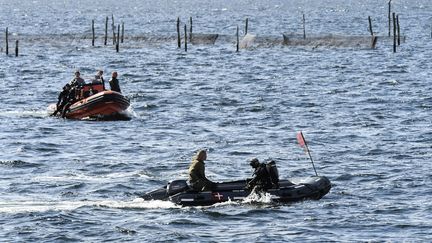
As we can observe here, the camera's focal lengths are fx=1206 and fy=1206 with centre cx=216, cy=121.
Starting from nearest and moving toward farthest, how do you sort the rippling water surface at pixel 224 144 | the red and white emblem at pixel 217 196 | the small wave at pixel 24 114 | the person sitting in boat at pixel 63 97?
the rippling water surface at pixel 224 144
the red and white emblem at pixel 217 196
the person sitting in boat at pixel 63 97
the small wave at pixel 24 114

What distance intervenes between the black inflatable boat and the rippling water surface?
0.72 ft

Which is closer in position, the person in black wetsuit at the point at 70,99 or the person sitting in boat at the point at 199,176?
the person sitting in boat at the point at 199,176

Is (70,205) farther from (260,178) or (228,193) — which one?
(260,178)

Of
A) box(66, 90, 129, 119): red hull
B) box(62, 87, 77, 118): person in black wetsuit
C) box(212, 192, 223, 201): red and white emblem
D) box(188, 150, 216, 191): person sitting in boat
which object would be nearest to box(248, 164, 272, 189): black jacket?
box(212, 192, 223, 201): red and white emblem

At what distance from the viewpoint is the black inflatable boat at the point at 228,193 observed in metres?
→ 30.1

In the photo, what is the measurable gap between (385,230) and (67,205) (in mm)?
8086

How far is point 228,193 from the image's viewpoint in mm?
30219

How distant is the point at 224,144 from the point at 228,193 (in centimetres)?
1074

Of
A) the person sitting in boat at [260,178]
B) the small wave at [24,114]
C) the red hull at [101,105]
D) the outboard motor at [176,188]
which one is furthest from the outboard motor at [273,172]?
the small wave at [24,114]

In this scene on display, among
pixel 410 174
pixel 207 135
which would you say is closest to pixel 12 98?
pixel 207 135

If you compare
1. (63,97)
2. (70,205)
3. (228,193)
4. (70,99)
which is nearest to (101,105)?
(70,99)

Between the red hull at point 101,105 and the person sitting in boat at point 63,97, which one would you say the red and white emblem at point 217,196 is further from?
the person sitting in boat at point 63,97

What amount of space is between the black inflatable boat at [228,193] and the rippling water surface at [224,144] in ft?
0.72

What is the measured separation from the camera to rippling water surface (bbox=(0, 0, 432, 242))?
92.4 feet
